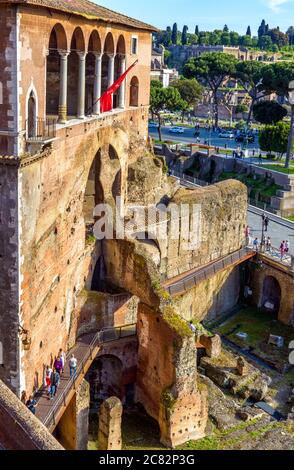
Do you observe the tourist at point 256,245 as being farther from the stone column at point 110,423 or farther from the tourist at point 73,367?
the stone column at point 110,423

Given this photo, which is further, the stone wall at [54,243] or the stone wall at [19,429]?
the stone wall at [54,243]

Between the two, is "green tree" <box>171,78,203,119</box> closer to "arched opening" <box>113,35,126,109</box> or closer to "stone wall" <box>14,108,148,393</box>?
"arched opening" <box>113,35,126,109</box>

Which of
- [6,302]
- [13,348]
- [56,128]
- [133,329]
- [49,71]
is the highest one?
[49,71]

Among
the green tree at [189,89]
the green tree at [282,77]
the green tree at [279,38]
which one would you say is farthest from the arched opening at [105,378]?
the green tree at [279,38]

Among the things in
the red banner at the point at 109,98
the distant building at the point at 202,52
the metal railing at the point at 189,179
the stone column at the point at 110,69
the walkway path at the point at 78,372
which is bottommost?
the walkway path at the point at 78,372

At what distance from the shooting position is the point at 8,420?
1212 cm

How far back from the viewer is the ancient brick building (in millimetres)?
15922

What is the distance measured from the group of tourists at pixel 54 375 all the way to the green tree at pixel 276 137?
29.8m

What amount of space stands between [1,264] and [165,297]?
6.25m

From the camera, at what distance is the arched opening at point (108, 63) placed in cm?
2363

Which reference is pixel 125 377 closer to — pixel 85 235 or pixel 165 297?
pixel 165 297

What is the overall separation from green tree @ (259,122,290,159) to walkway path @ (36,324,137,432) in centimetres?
2663

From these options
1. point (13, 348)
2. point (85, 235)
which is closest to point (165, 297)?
point (85, 235)

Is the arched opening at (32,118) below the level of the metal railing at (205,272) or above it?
above
